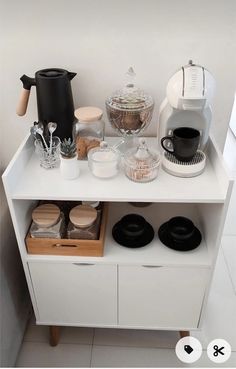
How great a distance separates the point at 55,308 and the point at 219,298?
787 mm

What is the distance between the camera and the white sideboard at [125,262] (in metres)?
0.96

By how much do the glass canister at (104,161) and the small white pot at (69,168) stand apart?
51 mm

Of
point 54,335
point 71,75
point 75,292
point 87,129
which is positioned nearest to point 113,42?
point 71,75

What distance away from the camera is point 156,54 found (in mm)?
1120

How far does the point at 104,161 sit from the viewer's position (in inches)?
39.3

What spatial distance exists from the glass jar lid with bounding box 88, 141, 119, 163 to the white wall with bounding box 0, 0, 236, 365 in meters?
0.25

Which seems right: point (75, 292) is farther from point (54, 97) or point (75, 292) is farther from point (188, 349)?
point (54, 97)

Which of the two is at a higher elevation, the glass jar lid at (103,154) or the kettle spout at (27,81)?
the kettle spout at (27,81)

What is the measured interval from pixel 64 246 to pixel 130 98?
0.53 meters

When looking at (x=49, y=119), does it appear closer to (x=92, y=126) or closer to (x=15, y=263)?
(x=92, y=126)

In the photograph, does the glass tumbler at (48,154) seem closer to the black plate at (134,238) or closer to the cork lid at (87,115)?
the cork lid at (87,115)

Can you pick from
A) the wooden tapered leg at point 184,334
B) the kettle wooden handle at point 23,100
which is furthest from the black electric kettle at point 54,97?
the wooden tapered leg at point 184,334

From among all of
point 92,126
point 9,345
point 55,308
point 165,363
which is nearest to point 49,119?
point 92,126

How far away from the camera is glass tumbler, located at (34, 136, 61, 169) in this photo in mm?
1078
